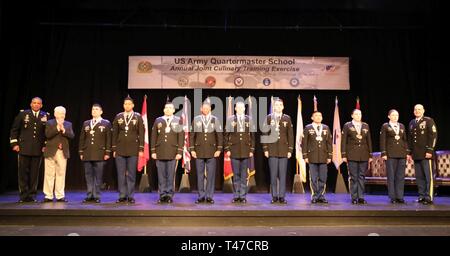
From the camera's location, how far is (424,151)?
669cm

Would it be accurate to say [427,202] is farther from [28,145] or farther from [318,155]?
[28,145]

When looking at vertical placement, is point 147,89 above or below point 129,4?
below

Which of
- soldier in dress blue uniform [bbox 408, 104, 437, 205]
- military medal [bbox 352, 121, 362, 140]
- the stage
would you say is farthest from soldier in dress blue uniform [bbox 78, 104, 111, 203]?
soldier in dress blue uniform [bbox 408, 104, 437, 205]

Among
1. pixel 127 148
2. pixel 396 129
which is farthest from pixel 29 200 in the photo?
pixel 396 129

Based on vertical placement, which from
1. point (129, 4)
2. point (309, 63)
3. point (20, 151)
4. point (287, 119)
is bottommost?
point (20, 151)

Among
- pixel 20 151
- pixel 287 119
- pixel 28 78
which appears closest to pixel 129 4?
pixel 28 78

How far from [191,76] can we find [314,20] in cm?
311

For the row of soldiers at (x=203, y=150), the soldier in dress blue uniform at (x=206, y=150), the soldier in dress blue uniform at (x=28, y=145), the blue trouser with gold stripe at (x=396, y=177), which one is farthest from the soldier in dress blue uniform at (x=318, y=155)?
the soldier in dress blue uniform at (x=28, y=145)

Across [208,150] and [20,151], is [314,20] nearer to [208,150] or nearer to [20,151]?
[208,150]

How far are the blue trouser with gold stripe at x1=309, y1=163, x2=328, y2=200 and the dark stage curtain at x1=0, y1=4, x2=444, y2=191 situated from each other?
2426mm

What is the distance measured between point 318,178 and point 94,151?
11.9 ft

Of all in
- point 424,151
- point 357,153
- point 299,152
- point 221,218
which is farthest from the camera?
point 299,152

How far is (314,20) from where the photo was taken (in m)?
9.34

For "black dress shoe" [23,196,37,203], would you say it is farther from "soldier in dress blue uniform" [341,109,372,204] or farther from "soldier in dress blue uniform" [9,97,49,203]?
"soldier in dress blue uniform" [341,109,372,204]
